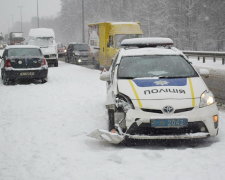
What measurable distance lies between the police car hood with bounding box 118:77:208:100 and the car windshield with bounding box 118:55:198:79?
0.31 m

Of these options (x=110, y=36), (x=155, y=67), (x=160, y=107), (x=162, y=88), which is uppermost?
(x=110, y=36)

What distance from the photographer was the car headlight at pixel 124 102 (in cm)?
636

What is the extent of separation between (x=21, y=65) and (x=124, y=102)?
1008 centimetres

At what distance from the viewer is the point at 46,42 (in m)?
26.9

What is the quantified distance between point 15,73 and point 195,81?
1008 cm

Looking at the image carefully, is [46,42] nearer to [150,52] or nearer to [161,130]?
[150,52]

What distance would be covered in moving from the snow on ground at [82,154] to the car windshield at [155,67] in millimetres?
1266

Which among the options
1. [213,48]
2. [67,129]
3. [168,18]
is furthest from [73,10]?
[67,129]

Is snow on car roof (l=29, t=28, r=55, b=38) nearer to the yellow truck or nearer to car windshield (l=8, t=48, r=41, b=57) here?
the yellow truck

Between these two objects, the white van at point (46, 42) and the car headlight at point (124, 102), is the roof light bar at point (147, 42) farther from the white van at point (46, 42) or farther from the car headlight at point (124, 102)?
the white van at point (46, 42)

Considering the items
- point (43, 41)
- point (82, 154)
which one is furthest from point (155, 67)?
point (43, 41)

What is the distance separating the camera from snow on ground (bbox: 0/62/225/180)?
16.9 ft

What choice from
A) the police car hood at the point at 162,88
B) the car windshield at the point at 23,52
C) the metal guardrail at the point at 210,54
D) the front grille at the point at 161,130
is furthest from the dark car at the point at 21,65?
the metal guardrail at the point at 210,54

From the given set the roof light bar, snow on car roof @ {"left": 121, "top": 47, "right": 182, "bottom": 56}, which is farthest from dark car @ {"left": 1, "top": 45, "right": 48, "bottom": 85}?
snow on car roof @ {"left": 121, "top": 47, "right": 182, "bottom": 56}
